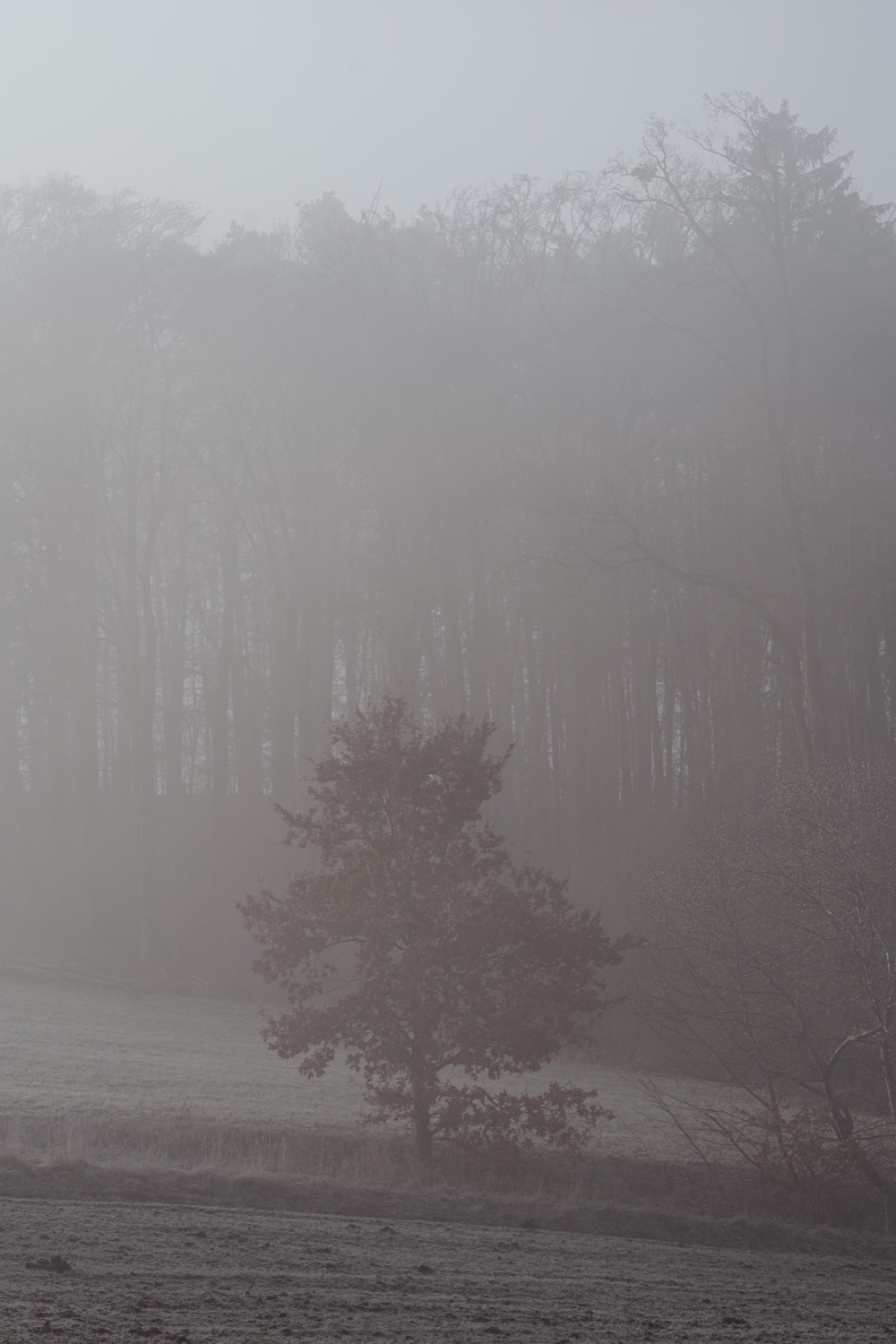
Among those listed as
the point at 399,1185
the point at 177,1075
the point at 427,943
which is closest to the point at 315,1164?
the point at 399,1185

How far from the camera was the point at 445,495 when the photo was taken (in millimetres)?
36750

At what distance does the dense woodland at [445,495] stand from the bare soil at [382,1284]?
18.9m

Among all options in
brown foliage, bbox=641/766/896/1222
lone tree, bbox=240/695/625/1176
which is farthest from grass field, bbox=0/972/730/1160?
lone tree, bbox=240/695/625/1176

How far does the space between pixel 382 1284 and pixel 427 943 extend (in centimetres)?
589

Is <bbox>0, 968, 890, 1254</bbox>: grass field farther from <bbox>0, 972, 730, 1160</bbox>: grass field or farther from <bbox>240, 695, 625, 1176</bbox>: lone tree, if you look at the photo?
<bbox>240, 695, 625, 1176</bbox>: lone tree

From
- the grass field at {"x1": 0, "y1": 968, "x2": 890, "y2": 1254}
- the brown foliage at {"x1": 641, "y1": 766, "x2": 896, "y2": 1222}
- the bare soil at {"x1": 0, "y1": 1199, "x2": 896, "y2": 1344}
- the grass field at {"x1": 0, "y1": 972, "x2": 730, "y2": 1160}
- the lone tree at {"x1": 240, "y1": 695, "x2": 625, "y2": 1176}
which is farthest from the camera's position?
the grass field at {"x1": 0, "y1": 972, "x2": 730, "y2": 1160}

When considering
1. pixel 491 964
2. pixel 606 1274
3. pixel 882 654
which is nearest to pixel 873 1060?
pixel 491 964

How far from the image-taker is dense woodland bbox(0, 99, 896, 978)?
31.5 metres

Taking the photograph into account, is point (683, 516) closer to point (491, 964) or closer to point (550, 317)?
point (550, 317)

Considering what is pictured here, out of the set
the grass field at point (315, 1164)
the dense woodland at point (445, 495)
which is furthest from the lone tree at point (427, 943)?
the dense woodland at point (445, 495)

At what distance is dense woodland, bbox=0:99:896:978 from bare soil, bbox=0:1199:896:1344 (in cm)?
1893

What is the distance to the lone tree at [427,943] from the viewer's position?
45.0 feet

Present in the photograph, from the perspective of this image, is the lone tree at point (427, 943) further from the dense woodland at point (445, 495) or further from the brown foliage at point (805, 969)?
the dense woodland at point (445, 495)

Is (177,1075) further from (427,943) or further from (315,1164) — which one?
(427,943)
